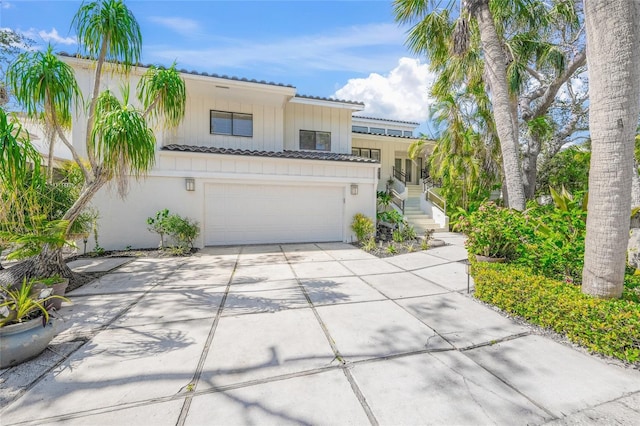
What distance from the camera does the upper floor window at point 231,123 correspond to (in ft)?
33.8

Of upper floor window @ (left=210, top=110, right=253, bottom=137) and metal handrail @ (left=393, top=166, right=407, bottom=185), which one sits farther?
metal handrail @ (left=393, top=166, right=407, bottom=185)

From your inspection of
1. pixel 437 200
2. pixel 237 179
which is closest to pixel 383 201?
pixel 437 200

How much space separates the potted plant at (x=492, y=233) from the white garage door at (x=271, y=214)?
545 centimetres

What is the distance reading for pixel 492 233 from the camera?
488cm

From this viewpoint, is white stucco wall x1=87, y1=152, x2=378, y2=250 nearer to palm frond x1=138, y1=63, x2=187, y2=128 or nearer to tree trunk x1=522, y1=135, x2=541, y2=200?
palm frond x1=138, y1=63, x2=187, y2=128

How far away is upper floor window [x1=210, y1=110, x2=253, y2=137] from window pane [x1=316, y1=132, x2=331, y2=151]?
302 centimetres

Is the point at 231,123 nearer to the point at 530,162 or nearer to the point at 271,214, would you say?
the point at 271,214

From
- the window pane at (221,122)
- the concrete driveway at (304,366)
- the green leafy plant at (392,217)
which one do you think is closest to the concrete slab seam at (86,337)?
the concrete driveway at (304,366)

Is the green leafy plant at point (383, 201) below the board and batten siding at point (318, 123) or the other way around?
below

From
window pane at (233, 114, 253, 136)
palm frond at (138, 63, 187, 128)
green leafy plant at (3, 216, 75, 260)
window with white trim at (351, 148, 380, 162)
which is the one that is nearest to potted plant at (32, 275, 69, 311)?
green leafy plant at (3, 216, 75, 260)

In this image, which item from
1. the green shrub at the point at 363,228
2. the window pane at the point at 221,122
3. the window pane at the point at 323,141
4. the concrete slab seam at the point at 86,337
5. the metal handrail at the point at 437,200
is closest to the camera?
the concrete slab seam at the point at 86,337

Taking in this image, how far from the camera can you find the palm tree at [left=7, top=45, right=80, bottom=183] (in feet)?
13.2

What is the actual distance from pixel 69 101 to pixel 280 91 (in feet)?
20.8

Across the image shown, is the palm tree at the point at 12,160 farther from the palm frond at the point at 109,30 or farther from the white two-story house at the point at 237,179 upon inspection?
the white two-story house at the point at 237,179
